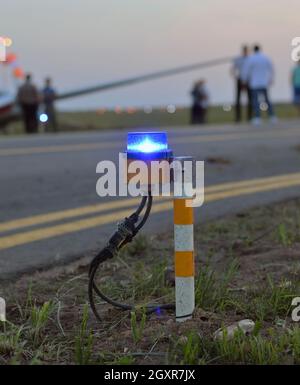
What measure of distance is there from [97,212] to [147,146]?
3146mm

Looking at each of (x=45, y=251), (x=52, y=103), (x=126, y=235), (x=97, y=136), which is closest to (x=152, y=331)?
(x=126, y=235)

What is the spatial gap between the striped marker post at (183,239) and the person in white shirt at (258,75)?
14.2 metres

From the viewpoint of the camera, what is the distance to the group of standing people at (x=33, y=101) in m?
17.5

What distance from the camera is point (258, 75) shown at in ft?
54.6

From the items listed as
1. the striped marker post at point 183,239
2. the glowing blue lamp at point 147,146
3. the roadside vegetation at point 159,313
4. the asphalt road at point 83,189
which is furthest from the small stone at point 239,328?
the asphalt road at point 83,189

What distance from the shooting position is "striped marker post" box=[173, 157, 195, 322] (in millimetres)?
2727

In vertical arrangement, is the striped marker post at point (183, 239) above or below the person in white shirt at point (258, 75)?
below

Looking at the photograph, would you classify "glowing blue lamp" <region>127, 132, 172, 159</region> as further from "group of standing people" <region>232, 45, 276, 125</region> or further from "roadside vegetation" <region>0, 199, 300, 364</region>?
"group of standing people" <region>232, 45, 276, 125</region>

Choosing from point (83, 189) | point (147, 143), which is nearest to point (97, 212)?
point (83, 189)

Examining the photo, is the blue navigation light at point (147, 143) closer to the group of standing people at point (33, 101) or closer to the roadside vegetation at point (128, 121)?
the group of standing people at point (33, 101)

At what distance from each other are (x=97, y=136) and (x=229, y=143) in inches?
106

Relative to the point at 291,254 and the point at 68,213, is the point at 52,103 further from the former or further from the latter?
the point at 291,254

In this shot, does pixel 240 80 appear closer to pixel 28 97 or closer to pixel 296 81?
pixel 296 81

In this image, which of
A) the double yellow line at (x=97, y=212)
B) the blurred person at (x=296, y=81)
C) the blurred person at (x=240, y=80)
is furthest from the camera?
the blurred person at (x=240, y=80)
